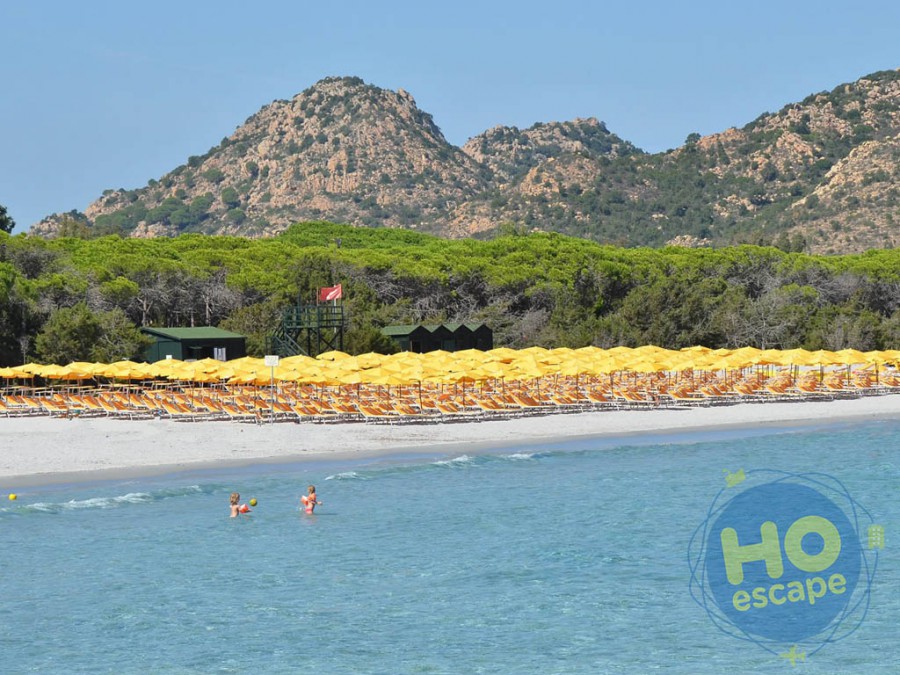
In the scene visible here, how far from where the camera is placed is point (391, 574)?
17078 mm

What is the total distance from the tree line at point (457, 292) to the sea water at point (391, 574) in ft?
77.4

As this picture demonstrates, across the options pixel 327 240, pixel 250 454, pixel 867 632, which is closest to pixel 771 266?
pixel 327 240

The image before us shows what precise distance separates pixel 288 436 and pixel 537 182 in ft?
382

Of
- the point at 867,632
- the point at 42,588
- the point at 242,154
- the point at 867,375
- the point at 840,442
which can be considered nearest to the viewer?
→ the point at 867,632

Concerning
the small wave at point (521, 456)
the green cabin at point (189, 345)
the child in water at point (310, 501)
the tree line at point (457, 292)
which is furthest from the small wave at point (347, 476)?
the green cabin at point (189, 345)

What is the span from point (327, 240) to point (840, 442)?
194 ft

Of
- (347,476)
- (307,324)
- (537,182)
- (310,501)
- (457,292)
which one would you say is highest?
(537,182)

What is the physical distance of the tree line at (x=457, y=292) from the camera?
48.8m

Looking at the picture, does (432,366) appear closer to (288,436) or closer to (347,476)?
(288,436)

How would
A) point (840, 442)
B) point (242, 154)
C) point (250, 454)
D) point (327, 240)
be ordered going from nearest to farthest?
point (250, 454) < point (840, 442) < point (327, 240) < point (242, 154)

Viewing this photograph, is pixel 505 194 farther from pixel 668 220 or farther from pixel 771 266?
pixel 771 266

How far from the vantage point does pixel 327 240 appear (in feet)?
285

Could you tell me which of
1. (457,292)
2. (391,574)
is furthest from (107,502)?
(457,292)

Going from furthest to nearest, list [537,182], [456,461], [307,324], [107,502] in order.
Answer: [537,182] → [307,324] → [456,461] → [107,502]
